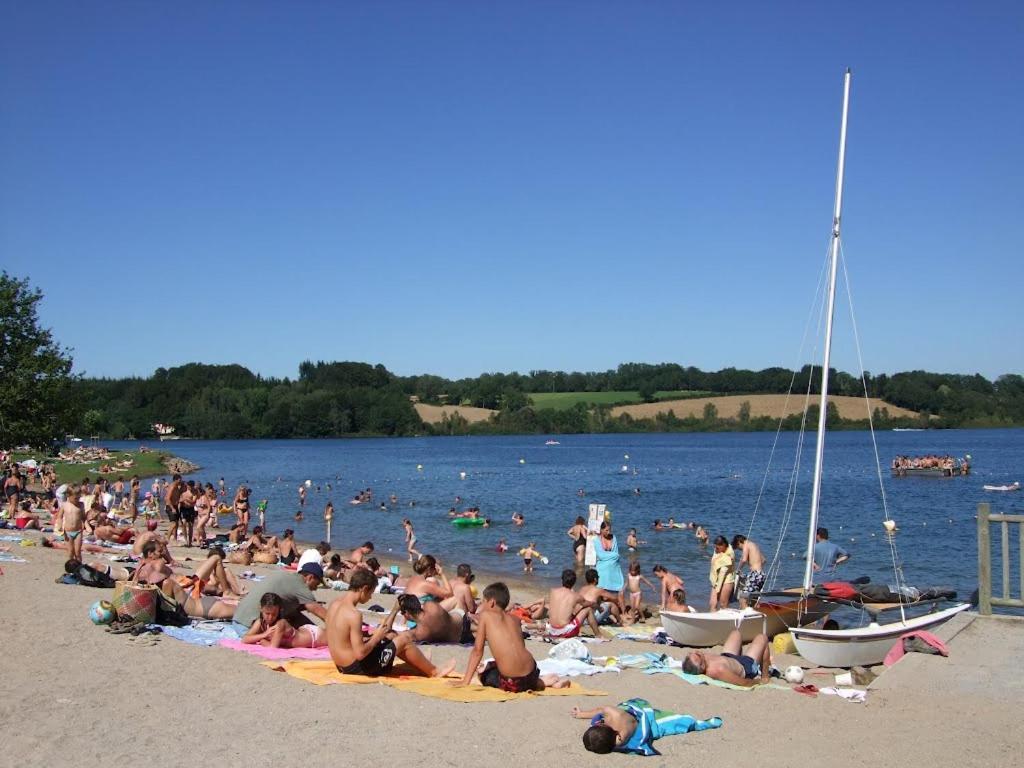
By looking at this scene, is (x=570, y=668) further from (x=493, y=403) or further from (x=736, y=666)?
(x=493, y=403)

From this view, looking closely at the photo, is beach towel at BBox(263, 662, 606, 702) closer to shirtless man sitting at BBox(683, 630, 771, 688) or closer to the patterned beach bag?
shirtless man sitting at BBox(683, 630, 771, 688)

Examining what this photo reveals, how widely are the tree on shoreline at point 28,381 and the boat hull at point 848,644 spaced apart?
1148 inches

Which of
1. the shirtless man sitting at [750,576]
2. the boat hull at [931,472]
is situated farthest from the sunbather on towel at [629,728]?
the boat hull at [931,472]

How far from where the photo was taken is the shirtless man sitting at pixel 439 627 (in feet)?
36.6

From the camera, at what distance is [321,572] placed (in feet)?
52.8

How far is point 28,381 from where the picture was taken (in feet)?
106

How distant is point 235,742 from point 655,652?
664cm

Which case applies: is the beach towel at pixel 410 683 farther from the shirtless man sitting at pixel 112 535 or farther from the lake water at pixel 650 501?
the shirtless man sitting at pixel 112 535

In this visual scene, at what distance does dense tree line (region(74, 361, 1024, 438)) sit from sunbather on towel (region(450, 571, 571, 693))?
125 metres

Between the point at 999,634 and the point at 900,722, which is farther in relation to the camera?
the point at 999,634

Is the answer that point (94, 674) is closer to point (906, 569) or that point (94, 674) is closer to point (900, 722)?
point (900, 722)

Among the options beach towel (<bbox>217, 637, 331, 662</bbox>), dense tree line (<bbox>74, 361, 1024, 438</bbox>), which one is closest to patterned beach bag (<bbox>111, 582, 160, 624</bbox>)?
beach towel (<bbox>217, 637, 331, 662</bbox>)

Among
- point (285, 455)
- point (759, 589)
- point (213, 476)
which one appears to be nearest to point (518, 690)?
point (759, 589)

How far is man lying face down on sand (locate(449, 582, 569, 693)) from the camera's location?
8594 millimetres
